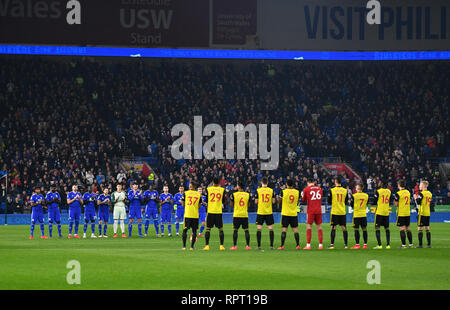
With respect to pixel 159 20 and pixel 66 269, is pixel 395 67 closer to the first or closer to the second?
pixel 159 20

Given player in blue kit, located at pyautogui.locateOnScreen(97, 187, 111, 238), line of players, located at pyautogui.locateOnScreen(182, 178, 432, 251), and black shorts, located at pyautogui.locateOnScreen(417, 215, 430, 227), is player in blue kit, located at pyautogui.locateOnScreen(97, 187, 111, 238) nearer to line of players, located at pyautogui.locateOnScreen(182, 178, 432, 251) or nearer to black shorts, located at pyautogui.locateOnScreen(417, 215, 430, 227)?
line of players, located at pyautogui.locateOnScreen(182, 178, 432, 251)

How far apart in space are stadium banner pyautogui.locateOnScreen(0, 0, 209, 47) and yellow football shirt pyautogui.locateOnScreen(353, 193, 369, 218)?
2284 centimetres

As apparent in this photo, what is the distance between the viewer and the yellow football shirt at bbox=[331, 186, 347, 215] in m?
24.3

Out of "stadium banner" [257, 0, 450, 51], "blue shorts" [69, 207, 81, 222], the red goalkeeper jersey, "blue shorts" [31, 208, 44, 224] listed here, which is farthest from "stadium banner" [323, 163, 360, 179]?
the red goalkeeper jersey

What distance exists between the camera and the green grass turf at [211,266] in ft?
51.4

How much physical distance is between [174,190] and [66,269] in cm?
2508

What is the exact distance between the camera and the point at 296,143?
5022 centimetres

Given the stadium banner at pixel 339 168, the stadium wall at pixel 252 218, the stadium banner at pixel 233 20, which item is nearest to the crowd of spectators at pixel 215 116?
the stadium banner at pixel 339 168

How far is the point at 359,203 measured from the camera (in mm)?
24703

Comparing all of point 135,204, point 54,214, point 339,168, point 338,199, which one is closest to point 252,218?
point 339,168

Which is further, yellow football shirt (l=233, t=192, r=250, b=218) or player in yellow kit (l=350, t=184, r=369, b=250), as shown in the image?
player in yellow kit (l=350, t=184, r=369, b=250)

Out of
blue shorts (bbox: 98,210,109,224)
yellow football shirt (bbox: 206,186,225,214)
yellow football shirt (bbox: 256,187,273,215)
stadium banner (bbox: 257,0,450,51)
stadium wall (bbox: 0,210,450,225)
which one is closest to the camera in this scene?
yellow football shirt (bbox: 206,186,225,214)

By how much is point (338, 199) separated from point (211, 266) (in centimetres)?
698
